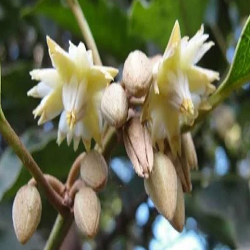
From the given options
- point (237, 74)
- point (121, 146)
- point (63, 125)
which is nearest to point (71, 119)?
point (63, 125)

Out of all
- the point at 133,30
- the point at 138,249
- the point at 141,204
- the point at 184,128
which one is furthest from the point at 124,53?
the point at 184,128

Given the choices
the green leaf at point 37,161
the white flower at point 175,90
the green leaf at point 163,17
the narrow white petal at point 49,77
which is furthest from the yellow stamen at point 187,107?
the green leaf at point 163,17

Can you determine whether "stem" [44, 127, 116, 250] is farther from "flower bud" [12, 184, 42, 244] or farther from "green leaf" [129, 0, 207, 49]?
"green leaf" [129, 0, 207, 49]

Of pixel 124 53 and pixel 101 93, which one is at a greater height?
pixel 101 93

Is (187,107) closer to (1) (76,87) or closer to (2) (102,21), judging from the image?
(1) (76,87)

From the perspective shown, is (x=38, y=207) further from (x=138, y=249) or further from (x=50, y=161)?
(x=138, y=249)
